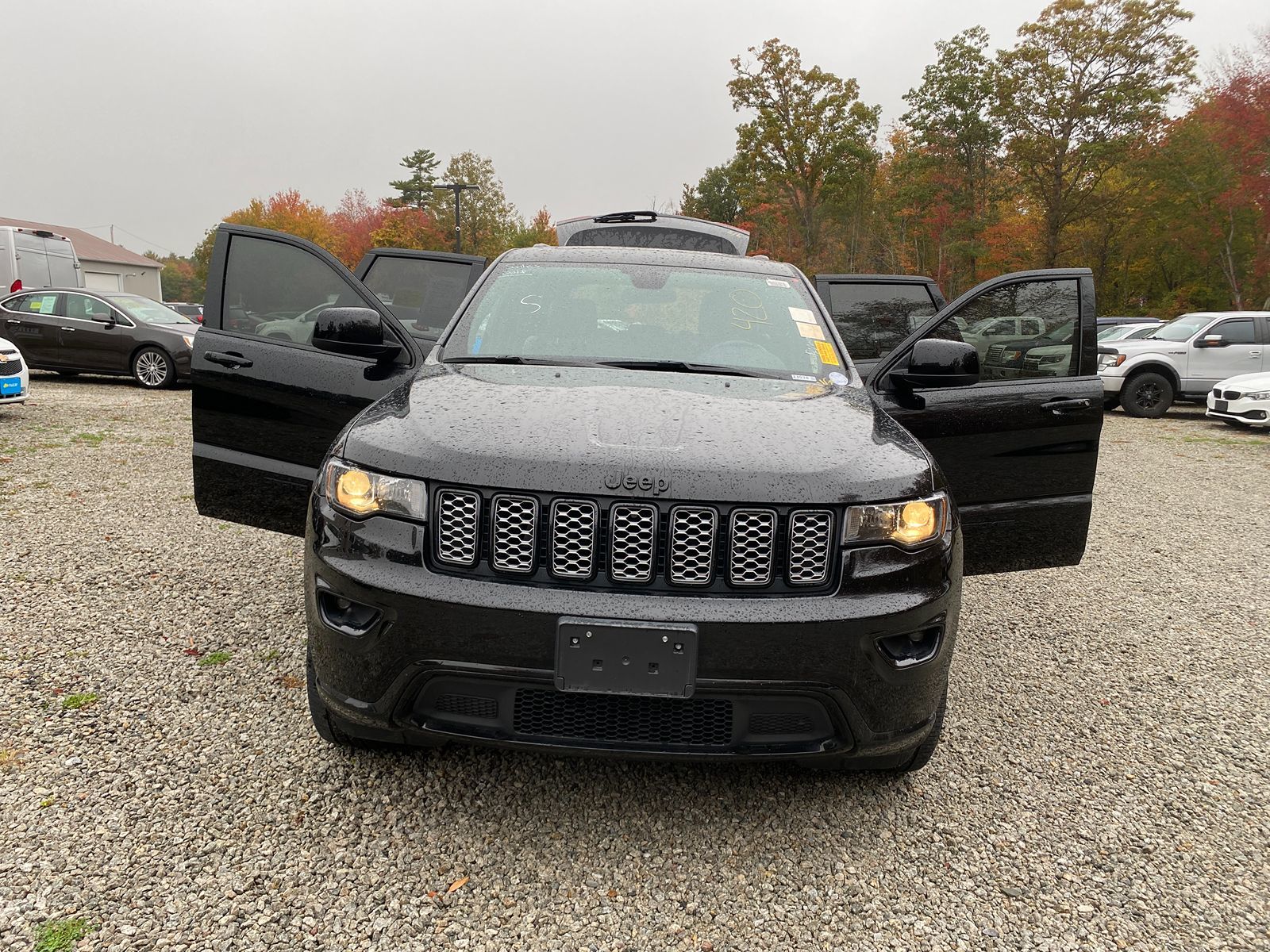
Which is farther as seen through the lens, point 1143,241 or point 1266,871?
point 1143,241

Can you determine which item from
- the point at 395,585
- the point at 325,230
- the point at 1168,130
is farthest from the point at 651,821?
the point at 325,230

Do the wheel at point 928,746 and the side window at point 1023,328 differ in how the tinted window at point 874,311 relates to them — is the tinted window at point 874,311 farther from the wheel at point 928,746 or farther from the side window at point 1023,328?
the wheel at point 928,746

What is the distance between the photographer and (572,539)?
220 centimetres

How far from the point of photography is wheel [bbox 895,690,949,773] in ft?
8.26

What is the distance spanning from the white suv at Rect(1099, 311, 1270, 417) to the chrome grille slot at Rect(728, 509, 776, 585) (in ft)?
46.9

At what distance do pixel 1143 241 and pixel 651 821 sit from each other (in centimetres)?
3880

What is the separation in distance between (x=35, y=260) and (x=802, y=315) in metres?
19.4

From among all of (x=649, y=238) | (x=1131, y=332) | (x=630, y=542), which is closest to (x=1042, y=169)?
(x=1131, y=332)

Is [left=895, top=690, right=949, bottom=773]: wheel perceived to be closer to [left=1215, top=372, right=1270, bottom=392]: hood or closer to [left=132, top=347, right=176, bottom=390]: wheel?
[left=1215, top=372, right=1270, bottom=392]: hood

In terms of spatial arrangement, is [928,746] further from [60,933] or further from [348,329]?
[348,329]

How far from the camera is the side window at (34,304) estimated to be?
13.9 m

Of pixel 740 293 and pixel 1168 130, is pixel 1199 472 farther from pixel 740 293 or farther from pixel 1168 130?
pixel 1168 130

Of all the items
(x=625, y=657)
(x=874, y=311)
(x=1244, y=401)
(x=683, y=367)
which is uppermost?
(x=874, y=311)

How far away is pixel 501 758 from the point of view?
2.88 metres
